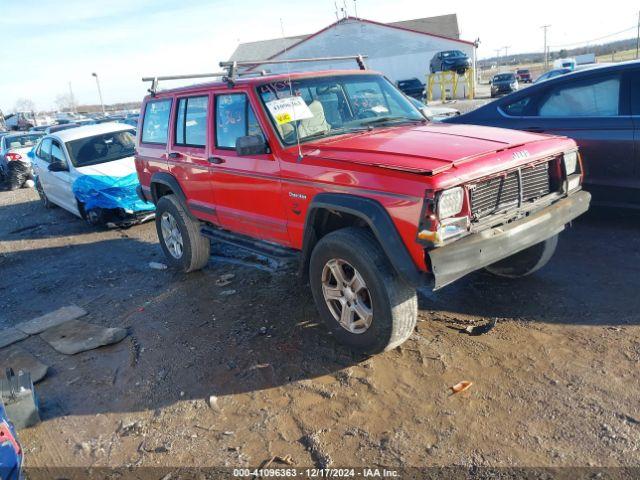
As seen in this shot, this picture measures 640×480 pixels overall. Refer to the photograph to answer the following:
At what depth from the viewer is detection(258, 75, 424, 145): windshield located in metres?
4.28

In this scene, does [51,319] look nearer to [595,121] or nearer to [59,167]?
[59,167]

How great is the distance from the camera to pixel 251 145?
4.14m

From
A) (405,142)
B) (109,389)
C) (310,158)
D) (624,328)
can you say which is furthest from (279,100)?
(624,328)

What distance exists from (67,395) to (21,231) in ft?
22.2

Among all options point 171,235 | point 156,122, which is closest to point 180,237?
point 171,235

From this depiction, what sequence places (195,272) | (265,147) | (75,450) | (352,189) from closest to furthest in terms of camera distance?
(75,450) → (352,189) → (265,147) → (195,272)

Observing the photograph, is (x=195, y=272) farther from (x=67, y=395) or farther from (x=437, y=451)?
(x=437, y=451)

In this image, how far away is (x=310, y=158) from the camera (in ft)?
12.8

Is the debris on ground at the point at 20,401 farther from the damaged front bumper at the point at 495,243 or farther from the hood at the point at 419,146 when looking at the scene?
the damaged front bumper at the point at 495,243

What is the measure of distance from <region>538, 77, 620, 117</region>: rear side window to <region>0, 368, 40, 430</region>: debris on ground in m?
5.71

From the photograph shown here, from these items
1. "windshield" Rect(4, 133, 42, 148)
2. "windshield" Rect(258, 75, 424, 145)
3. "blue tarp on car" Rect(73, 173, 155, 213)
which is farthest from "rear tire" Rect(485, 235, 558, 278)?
"windshield" Rect(4, 133, 42, 148)

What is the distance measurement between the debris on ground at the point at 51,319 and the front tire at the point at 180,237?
1225 mm

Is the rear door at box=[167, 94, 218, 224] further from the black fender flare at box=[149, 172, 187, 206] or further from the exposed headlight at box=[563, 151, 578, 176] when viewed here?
the exposed headlight at box=[563, 151, 578, 176]

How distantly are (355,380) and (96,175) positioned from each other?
6437mm
